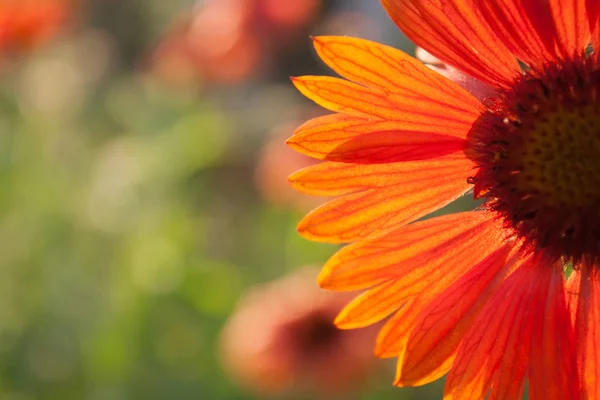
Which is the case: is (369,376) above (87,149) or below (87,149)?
below

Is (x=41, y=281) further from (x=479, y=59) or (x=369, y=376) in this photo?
(x=479, y=59)

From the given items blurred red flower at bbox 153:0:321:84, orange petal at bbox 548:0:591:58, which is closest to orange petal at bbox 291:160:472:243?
orange petal at bbox 548:0:591:58

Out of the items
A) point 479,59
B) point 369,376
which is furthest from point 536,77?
point 369,376

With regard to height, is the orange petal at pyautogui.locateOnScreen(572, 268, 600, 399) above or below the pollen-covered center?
below

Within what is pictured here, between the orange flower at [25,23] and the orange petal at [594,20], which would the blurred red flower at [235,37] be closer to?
the orange flower at [25,23]

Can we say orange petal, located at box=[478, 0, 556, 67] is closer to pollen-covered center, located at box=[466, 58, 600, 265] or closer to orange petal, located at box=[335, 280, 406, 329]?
pollen-covered center, located at box=[466, 58, 600, 265]

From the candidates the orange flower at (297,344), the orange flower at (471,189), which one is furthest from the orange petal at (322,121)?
the orange flower at (297,344)
